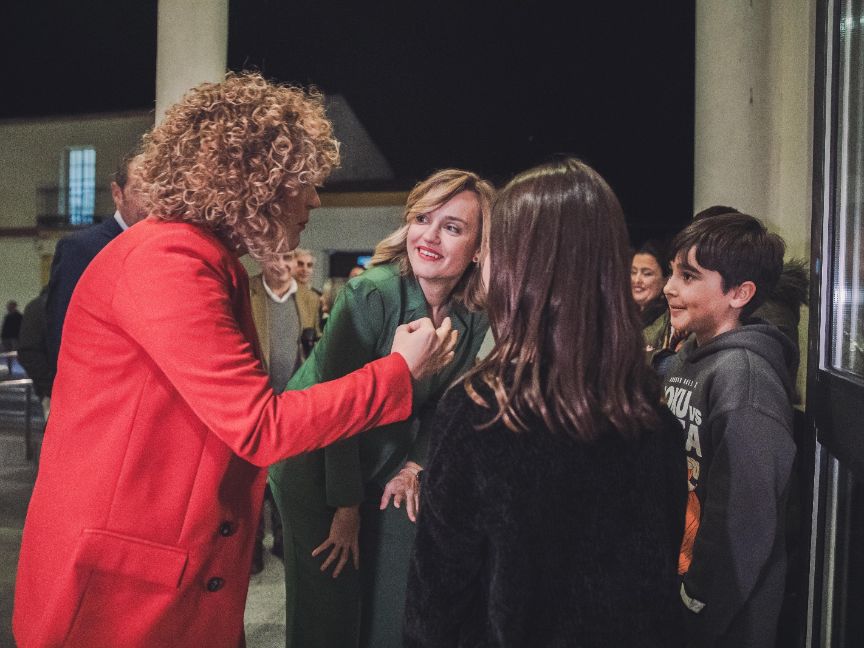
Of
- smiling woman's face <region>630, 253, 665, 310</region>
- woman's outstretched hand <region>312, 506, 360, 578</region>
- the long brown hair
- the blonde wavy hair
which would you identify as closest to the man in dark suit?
the blonde wavy hair

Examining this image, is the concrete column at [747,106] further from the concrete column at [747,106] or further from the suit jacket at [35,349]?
the suit jacket at [35,349]

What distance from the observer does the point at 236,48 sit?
1195 centimetres

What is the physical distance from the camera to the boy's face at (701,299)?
2.13 meters

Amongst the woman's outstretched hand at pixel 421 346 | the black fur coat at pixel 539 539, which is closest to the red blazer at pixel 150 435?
the woman's outstretched hand at pixel 421 346

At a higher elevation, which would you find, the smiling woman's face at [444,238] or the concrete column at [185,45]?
the concrete column at [185,45]

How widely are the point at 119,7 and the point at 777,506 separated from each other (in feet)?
41.1

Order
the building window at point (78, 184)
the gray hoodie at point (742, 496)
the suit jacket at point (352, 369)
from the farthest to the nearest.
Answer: the building window at point (78, 184)
the suit jacket at point (352, 369)
the gray hoodie at point (742, 496)

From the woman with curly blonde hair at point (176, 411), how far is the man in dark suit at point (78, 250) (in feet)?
6.08

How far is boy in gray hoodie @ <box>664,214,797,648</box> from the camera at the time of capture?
68.2 inches

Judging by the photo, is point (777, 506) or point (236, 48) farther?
point (236, 48)

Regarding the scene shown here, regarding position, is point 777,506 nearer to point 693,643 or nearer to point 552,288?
point 693,643

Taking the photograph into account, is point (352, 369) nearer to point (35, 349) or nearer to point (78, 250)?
point (78, 250)

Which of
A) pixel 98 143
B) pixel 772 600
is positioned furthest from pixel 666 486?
pixel 98 143

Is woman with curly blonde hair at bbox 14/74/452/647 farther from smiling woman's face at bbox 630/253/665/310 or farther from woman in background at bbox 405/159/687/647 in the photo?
smiling woman's face at bbox 630/253/665/310
